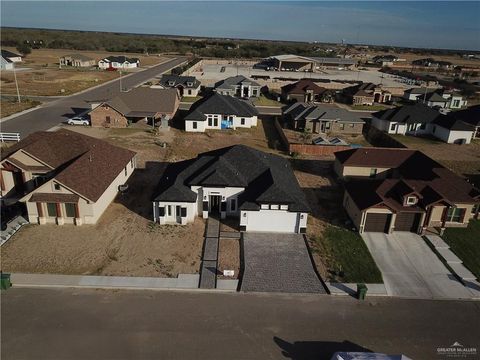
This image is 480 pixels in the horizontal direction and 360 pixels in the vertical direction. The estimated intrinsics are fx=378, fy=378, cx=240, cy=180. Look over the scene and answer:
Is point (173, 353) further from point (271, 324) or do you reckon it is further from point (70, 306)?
point (70, 306)

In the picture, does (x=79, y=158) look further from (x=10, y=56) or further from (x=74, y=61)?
(x=10, y=56)

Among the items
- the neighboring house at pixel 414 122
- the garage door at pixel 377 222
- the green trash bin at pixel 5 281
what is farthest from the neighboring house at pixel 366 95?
the green trash bin at pixel 5 281

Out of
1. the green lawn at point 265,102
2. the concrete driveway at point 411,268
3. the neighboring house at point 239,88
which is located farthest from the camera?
the neighboring house at point 239,88

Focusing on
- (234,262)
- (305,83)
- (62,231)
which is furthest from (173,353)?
(305,83)

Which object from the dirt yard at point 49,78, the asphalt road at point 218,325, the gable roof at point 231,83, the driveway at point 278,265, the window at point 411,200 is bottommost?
the asphalt road at point 218,325

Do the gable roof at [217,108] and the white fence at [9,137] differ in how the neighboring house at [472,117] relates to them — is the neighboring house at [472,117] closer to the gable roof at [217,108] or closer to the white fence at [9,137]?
the gable roof at [217,108]
